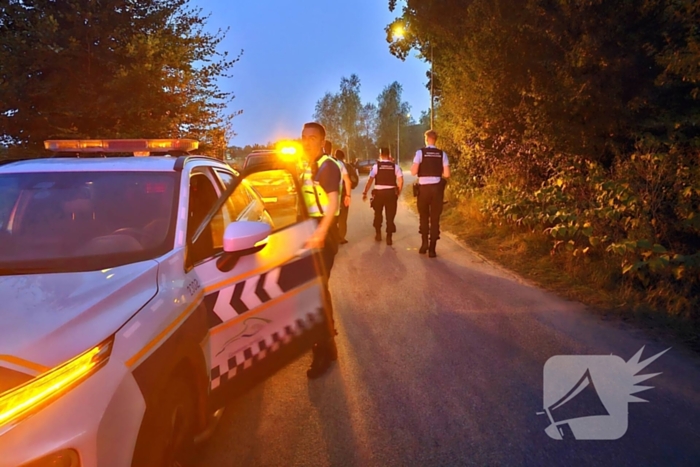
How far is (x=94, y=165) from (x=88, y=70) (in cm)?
909

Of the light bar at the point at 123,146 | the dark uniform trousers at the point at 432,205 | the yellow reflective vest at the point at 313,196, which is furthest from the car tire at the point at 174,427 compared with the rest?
the dark uniform trousers at the point at 432,205

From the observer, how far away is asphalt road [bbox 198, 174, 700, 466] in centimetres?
307

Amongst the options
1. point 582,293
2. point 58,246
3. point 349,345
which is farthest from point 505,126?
point 58,246

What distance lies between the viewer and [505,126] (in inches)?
466

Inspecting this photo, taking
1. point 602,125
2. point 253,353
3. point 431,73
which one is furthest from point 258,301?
point 431,73

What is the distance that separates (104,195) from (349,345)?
2530 mm

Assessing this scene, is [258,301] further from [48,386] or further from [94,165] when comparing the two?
[48,386]

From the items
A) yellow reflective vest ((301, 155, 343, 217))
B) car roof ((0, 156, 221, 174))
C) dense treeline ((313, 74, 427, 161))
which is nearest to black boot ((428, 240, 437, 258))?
yellow reflective vest ((301, 155, 343, 217))

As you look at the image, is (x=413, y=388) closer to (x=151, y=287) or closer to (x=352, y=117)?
(x=151, y=287)

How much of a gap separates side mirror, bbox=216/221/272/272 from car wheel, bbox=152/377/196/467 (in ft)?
2.40

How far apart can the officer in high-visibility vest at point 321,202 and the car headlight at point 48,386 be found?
2.16 meters

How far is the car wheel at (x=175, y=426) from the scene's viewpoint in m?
2.24

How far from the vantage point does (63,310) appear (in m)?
2.05

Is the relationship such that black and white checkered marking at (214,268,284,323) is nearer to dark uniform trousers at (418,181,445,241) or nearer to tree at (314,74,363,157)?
dark uniform trousers at (418,181,445,241)
